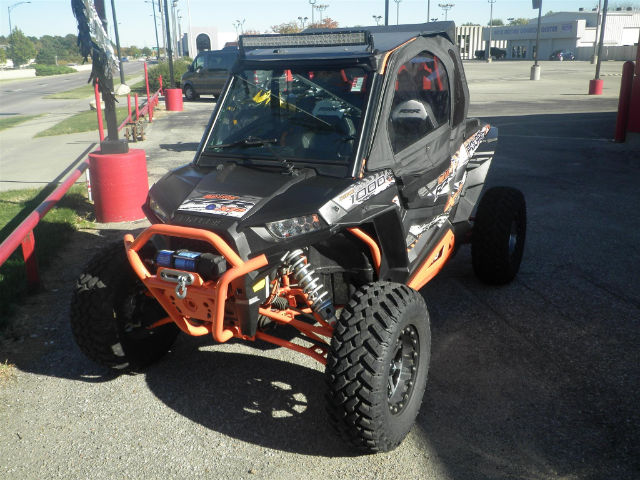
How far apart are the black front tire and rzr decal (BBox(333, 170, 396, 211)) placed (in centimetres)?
2511

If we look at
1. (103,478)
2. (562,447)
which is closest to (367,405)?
(562,447)

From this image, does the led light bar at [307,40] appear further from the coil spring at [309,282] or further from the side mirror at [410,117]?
the coil spring at [309,282]

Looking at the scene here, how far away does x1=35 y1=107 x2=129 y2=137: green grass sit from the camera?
18219 millimetres

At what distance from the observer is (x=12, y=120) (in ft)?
74.8

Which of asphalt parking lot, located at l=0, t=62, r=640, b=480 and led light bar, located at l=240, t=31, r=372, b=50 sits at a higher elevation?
led light bar, located at l=240, t=31, r=372, b=50

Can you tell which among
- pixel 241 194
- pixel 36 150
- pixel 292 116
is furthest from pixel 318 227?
pixel 36 150

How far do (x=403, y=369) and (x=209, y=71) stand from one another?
24768 millimetres

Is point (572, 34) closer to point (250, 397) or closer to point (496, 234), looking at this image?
point (496, 234)

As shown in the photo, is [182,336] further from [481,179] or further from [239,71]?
[481,179]

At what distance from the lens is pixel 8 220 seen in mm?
8289

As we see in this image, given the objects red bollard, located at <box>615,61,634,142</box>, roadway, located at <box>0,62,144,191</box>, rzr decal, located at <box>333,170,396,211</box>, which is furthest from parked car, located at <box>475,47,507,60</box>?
rzr decal, located at <box>333,170,396,211</box>

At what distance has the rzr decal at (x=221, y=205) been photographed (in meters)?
3.36

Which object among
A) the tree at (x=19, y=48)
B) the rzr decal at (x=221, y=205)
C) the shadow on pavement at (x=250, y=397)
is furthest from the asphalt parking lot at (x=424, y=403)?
the tree at (x=19, y=48)

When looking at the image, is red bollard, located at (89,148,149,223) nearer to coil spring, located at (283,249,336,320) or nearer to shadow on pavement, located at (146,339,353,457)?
shadow on pavement, located at (146,339,353,457)
